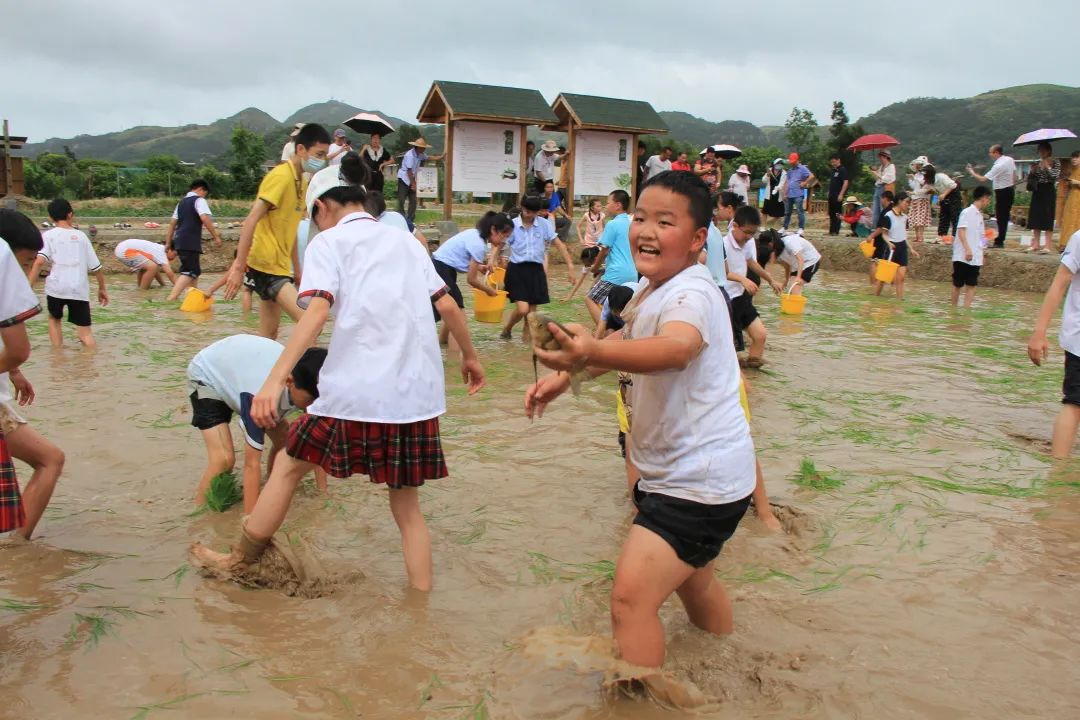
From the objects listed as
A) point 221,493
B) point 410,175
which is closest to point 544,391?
point 221,493

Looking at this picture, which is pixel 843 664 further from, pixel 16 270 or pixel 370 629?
pixel 16 270

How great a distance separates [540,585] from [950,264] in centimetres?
1688

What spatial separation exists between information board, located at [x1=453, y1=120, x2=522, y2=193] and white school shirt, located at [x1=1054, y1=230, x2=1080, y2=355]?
14.6 metres

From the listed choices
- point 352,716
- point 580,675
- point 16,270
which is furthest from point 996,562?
point 16,270

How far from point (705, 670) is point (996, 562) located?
6.44 ft

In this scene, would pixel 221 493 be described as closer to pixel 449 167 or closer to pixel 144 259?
pixel 144 259

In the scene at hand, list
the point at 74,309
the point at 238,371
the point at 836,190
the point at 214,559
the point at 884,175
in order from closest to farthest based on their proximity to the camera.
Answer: the point at 214,559, the point at 238,371, the point at 74,309, the point at 884,175, the point at 836,190

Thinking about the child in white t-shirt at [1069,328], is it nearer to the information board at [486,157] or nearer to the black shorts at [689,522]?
the black shorts at [689,522]

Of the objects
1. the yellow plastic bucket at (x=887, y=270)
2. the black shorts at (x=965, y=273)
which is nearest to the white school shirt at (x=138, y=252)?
the yellow plastic bucket at (x=887, y=270)

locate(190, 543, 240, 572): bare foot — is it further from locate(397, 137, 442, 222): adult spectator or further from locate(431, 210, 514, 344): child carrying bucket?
locate(397, 137, 442, 222): adult spectator

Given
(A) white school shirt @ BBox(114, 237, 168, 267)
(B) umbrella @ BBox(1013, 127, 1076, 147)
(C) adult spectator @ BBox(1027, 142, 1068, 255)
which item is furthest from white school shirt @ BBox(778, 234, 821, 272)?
(A) white school shirt @ BBox(114, 237, 168, 267)

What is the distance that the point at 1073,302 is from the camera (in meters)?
5.30

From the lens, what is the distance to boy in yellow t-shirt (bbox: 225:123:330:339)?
6434mm

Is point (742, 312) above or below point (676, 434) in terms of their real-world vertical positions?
below
